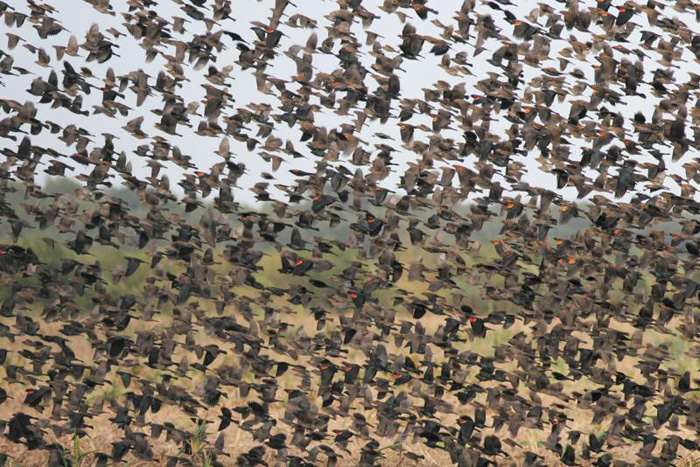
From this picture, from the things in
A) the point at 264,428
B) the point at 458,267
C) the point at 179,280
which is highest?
the point at 458,267

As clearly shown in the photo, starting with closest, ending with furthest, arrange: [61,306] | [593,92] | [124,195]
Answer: [593,92]
[61,306]
[124,195]

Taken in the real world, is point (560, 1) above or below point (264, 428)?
above

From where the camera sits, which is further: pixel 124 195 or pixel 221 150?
pixel 124 195

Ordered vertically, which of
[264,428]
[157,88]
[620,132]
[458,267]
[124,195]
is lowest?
[124,195]

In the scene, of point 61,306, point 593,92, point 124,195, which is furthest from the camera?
point 124,195

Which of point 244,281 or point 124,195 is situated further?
point 124,195

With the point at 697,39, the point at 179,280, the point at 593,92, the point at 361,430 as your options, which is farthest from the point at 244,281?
the point at 697,39

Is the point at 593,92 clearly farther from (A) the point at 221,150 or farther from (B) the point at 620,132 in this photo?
(A) the point at 221,150

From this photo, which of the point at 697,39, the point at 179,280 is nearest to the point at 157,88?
the point at 179,280

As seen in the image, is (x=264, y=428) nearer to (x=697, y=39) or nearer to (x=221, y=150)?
(x=221, y=150)
